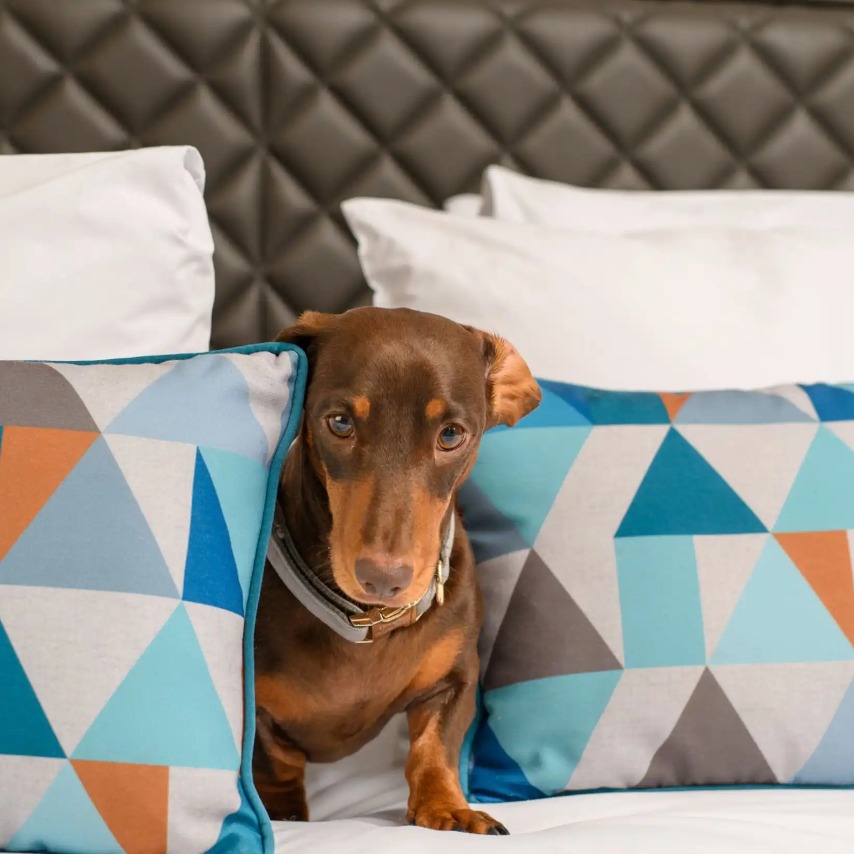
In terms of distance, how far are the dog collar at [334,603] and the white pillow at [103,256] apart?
0.40 metres

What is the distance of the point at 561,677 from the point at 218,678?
0.41 m

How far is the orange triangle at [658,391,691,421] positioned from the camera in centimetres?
114

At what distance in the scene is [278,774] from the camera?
1065 mm

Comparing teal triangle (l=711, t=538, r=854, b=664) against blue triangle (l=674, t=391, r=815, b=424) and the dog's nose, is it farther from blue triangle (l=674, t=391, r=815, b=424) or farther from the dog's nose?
the dog's nose

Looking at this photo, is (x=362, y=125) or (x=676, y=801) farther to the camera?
(x=362, y=125)

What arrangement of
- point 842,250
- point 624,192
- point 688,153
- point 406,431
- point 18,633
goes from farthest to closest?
point 688,153
point 624,192
point 842,250
point 406,431
point 18,633

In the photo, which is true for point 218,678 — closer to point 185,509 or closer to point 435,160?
point 185,509

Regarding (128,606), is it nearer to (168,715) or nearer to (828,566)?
(168,715)

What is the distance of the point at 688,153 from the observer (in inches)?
70.9

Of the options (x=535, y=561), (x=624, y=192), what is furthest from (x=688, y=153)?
(x=535, y=561)

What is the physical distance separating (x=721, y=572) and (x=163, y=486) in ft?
2.01

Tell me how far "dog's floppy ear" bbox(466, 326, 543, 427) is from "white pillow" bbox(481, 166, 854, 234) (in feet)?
1.80

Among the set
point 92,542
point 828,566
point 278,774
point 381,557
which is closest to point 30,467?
point 92,542

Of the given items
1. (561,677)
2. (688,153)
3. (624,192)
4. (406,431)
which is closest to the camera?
(406,431)
